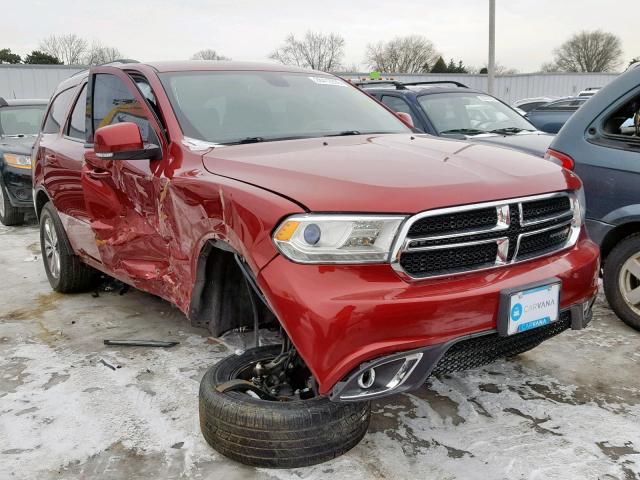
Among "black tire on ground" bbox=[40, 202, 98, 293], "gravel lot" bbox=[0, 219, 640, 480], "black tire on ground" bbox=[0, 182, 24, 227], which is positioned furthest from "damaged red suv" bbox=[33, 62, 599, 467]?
"black tire on ground" bbox=[0, 182, 24, 227]

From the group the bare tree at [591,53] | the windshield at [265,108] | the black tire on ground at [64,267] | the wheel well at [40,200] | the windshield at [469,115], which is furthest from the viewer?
the bare tree at [591,53]

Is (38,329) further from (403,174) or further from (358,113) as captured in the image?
(403,174)

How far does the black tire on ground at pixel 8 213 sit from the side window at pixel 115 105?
478cm

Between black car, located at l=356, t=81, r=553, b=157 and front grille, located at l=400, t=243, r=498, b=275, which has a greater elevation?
black car, located at l=356, t=81, r=553, b=157

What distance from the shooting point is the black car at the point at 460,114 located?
→ 702cm

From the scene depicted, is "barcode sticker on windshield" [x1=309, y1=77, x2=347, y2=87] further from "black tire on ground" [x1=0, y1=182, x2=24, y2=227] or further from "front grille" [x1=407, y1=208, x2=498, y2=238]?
"black tire on ground" [x1=0, y1=182, x2=24, y2=227]

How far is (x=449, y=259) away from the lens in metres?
2.36

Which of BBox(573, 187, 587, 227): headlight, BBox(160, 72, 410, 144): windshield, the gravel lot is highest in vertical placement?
BBox(160, 72, 410, 144): windshield

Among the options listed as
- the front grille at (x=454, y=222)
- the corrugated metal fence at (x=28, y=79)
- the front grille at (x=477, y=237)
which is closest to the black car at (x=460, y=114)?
the front grille at (x=477, y=237)

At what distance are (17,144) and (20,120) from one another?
114 centimetres

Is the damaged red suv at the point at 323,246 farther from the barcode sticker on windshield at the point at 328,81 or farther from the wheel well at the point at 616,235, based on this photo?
the wheel well at the point at 616,235

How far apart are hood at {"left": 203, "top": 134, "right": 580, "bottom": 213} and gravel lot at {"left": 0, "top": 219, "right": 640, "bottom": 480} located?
1.05 metres

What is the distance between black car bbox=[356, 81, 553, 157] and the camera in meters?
7.02

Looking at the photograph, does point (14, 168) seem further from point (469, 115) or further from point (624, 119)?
point (624, 119)
